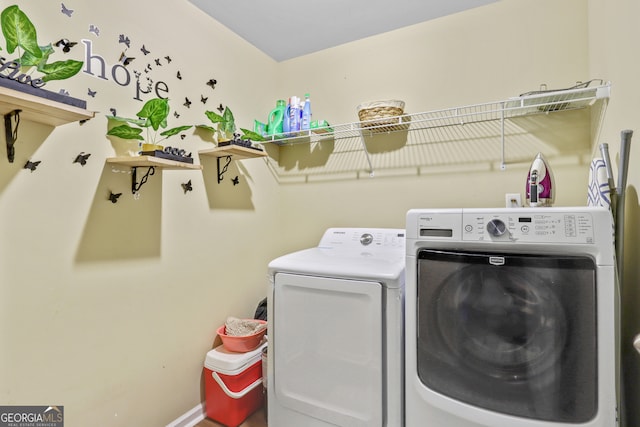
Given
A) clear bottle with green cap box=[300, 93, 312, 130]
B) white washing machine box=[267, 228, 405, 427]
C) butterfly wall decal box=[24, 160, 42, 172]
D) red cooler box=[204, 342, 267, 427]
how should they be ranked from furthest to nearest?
clear bottle with green cap box=[300, 93, 312, 130], red cooler box=[204, 342, 267, 427], white washing machine box=[267, 228, 405, 427], butterfly wall decal box=[24, 160, 42, 172]

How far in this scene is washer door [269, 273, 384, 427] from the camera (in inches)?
52.6

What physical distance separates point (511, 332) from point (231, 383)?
57.7 inches

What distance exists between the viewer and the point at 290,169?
260 centimetres

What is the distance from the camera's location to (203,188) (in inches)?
76.4

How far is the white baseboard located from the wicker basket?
6.72 ft

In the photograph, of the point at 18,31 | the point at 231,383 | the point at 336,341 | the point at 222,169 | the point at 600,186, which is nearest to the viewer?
the point at 18,31

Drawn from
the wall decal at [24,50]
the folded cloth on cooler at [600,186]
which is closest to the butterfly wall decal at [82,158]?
→ the wall decal at [24,50]

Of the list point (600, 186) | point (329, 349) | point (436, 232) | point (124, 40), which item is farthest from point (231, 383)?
point (600, 186)

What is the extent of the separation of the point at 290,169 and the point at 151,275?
1349 mm

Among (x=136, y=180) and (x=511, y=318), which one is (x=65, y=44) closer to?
(x=136, y=180)

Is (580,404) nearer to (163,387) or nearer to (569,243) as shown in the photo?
(569,243)

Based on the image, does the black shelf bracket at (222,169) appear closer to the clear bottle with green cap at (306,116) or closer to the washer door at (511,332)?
the clear bottle with green cap at (306,116)

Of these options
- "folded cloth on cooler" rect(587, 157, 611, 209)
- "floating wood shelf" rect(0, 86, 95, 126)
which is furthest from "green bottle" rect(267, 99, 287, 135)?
"folded cloth on cooler" rect(587, 157, 611, 209)

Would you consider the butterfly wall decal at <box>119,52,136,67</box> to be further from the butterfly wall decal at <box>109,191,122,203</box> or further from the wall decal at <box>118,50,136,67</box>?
the butterfly wall decal at <box>109,191,122,203</box>
